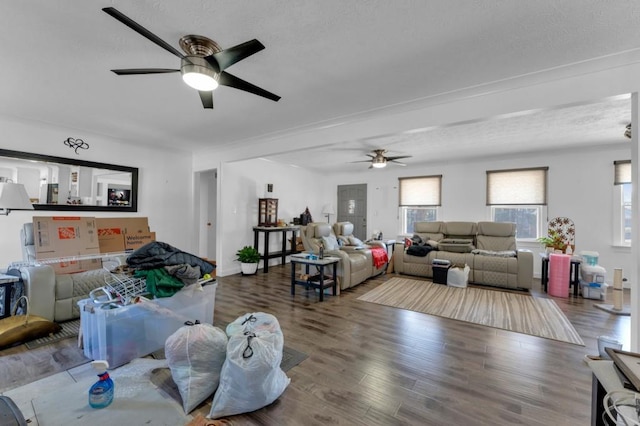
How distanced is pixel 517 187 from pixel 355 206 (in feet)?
12.6

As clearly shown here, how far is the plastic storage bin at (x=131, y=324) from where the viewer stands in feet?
7.07

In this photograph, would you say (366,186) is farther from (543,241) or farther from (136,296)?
(136,296)

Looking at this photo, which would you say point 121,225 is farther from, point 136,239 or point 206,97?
point 206,97

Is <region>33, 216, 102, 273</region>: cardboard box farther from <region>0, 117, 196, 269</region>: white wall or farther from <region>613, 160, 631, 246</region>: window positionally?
<region>613, 160, 631, 246</region>: window

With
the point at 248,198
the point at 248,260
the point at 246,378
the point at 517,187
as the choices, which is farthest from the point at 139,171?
the point at 517,187

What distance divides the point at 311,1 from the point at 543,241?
561cm

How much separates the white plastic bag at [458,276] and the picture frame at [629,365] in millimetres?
3885

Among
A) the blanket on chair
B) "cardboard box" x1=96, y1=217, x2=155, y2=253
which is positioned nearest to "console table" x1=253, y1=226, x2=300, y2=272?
the blanket on chair

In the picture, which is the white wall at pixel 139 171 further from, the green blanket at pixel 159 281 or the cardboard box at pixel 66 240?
the green blanket at pixel 159 281

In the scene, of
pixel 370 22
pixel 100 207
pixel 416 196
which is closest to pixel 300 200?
pixel 416 196

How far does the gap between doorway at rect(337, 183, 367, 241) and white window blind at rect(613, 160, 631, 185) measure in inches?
194

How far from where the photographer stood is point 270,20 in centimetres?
175

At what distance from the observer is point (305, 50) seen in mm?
2061

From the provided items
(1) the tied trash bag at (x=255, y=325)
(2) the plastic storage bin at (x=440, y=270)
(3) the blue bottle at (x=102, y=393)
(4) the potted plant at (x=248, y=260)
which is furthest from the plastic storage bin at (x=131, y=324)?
(2) the plastic storage bin at (x=440, y=270)
